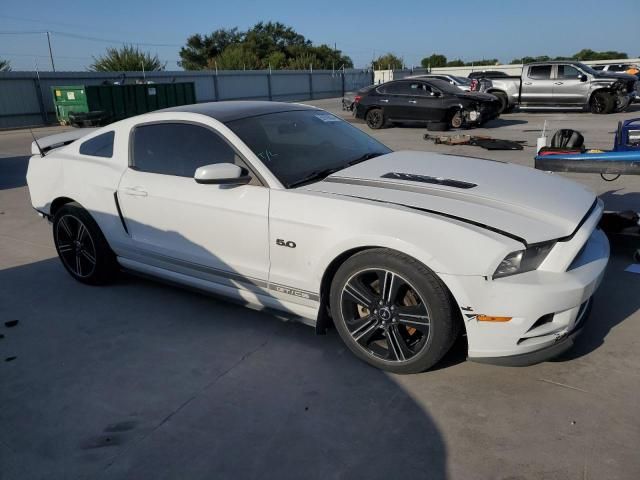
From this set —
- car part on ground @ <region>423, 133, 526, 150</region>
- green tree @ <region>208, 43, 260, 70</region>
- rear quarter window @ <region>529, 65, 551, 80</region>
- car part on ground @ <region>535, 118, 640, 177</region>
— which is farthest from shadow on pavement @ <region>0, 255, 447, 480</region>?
green tree @ <region>208, 43, 260, 70</region>


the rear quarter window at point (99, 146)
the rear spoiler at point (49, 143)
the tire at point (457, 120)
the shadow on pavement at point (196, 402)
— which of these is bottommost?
the shadow on pavement at point (196, 402)

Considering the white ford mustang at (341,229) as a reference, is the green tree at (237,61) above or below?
above

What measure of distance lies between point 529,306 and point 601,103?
17083 millimetres

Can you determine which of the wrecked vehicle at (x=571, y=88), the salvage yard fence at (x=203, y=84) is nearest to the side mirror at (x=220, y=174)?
the wrecked vehicle at (x=571, y=88)

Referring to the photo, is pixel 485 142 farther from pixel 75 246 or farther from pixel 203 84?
pixel 203 84

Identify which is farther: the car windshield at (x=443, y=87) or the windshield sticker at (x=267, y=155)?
the car windshield at (x=443, y=87)

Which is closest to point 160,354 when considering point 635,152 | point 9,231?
point 9,231

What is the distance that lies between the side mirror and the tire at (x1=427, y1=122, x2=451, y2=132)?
479 inches

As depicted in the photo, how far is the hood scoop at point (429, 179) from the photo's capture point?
316 cm

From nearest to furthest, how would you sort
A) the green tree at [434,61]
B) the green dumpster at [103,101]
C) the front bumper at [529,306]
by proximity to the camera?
the front bumper at [529,306]
the green dumpster at [103,101]
the green tree at [434,61]

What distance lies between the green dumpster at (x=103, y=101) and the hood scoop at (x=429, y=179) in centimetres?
1915

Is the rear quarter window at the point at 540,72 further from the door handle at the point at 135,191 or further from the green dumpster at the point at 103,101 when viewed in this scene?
the door handle at the point at 135,191

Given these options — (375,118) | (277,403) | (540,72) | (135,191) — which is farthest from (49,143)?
(540,72)

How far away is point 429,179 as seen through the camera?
10.8 ft
